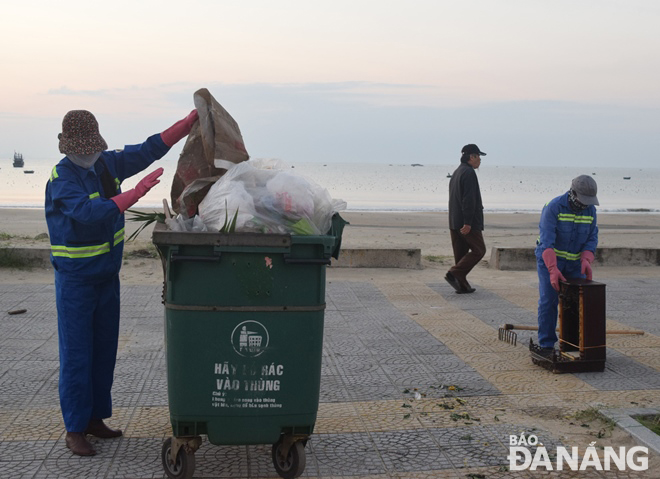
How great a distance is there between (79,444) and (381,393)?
7.02 ft

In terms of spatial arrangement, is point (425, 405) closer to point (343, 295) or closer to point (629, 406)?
point (629, 406)

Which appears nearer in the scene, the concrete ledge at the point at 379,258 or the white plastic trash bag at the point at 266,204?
the white plastic trash bag at the point at 266,204

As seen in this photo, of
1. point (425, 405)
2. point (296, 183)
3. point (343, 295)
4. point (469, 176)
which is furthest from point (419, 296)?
point (296, 183)

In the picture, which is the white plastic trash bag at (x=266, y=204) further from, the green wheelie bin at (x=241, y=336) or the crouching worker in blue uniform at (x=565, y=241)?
the crouching worker in blue uniform at (x=565, y=241)

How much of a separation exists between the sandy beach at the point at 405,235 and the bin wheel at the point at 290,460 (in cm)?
698

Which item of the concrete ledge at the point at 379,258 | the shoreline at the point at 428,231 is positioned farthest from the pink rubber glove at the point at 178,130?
the shoreline at the point at 428,231

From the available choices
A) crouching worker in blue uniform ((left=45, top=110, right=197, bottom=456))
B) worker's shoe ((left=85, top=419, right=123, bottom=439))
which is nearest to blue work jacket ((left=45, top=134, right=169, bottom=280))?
crouching worker in blue uniform ((left=45, top=110, right=197, bottom=456))

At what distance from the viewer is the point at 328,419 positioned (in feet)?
16.8

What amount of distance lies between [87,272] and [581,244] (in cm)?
403

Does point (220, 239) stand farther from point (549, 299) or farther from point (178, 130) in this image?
point (549, 299)

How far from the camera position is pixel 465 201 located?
9.95 m

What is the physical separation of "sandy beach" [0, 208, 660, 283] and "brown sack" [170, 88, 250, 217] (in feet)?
21.3

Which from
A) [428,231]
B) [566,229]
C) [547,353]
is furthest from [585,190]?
[428,231]

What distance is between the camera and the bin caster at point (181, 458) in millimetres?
4066
